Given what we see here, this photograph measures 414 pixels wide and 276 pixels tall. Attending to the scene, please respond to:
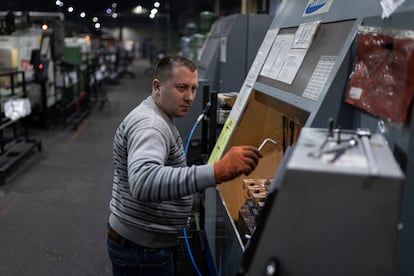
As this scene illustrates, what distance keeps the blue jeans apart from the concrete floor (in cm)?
131

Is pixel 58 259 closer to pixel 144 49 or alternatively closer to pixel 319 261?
pixel 319 261

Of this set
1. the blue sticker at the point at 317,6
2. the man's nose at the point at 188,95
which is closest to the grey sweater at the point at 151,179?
the man's nose at the point at 188,95

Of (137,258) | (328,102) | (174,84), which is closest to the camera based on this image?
(328,102)

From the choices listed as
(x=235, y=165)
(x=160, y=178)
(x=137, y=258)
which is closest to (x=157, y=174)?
(x=160, y=178)

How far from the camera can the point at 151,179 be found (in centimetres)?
125

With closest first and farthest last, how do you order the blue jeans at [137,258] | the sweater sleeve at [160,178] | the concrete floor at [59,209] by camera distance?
the sweater sleeve at [160,178], the blue jeans at [137,258], the concrete floor at [59,209]

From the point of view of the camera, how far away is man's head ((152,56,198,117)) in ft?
5.04

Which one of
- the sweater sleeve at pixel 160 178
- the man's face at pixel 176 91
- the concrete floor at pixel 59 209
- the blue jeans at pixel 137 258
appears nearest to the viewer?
the sweater sleeve at pixel 160 178

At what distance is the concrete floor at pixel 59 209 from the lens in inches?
118

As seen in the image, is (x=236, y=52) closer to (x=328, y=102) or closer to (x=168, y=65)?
(x=168, y=65)

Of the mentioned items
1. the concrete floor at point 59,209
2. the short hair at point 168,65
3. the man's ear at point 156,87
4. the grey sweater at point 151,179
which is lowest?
the concrete floor at point 59,209

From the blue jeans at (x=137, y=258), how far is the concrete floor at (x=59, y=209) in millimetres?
1308

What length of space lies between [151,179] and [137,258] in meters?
0.55

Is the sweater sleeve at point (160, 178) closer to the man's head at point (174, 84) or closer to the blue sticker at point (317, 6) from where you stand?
the man's head at point (174, 84)
